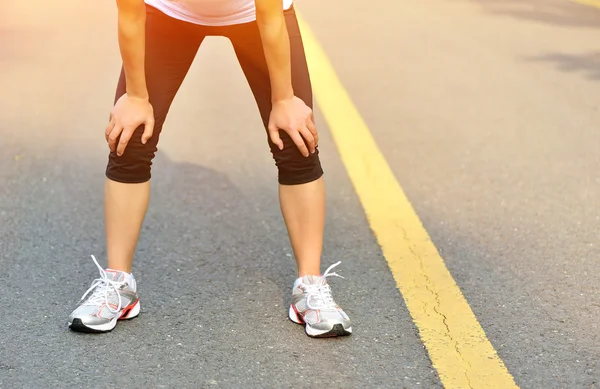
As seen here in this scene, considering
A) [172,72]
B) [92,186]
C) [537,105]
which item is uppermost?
[172,72]

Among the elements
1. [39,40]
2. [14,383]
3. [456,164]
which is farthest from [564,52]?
[14,383]

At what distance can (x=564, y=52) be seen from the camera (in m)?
8.25

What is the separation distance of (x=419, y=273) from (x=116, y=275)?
43.5 inches

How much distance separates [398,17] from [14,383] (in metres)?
8.27

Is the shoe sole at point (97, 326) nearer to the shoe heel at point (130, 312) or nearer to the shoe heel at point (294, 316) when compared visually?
the shoe heel at point (130, 312)

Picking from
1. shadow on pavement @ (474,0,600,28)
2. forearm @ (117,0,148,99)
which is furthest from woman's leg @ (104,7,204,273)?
shadow on pavement @ (474,0,600,28)

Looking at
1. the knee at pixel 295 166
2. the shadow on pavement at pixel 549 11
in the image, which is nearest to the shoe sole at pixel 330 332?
the knee at pixel 295 166

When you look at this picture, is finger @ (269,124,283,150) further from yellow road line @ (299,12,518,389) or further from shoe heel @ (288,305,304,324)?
yellow road line @ (299,12,518,389)

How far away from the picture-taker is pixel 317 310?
3.12 meters

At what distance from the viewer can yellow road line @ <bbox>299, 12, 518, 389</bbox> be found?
2.85m

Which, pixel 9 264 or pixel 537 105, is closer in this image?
pixel 9 264

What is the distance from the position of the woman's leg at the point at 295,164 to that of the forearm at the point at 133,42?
1.06ft

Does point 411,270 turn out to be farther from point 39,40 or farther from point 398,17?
point 398,17

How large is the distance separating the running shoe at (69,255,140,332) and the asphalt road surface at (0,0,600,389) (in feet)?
0.13
